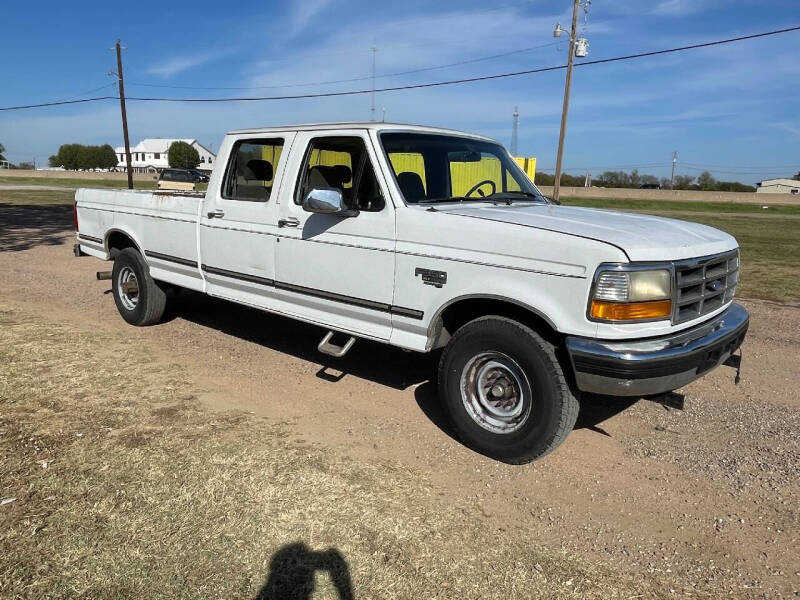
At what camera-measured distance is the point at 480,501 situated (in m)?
3.39

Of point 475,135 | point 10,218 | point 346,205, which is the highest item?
point 475,135

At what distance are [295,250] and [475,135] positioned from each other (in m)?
1.85

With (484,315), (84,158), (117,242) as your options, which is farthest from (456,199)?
(84,158)

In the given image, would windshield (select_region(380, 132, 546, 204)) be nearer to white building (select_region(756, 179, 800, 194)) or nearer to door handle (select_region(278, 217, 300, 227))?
door handle (select_region(278, 217, 300, 227))

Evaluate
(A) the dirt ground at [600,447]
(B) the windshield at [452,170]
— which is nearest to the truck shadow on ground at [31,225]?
(A) the dirt ground at [600,447]

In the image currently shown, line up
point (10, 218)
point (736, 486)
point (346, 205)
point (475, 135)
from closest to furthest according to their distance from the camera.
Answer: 1. point (736, 486)
2. point (346, 205)
3. point (475, 135)
4. point (10, 218)

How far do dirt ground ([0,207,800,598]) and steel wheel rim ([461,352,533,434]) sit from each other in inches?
10.5

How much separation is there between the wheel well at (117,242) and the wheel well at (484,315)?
4.08 metres

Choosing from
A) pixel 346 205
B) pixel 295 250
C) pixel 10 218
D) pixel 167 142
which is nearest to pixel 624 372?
pixel 346 205

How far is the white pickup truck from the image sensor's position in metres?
3.27

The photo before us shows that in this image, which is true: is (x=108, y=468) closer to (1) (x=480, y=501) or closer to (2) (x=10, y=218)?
(1) (x=480, y=501)

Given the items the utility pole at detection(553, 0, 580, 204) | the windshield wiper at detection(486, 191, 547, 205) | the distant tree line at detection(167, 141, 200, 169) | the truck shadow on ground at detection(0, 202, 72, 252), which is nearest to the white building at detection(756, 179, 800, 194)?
the utility pole at detection(553, 0, 580, 204)

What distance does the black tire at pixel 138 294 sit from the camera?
638 centimetres

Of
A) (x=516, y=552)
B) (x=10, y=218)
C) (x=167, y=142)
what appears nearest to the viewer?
(x=516, y=552)
